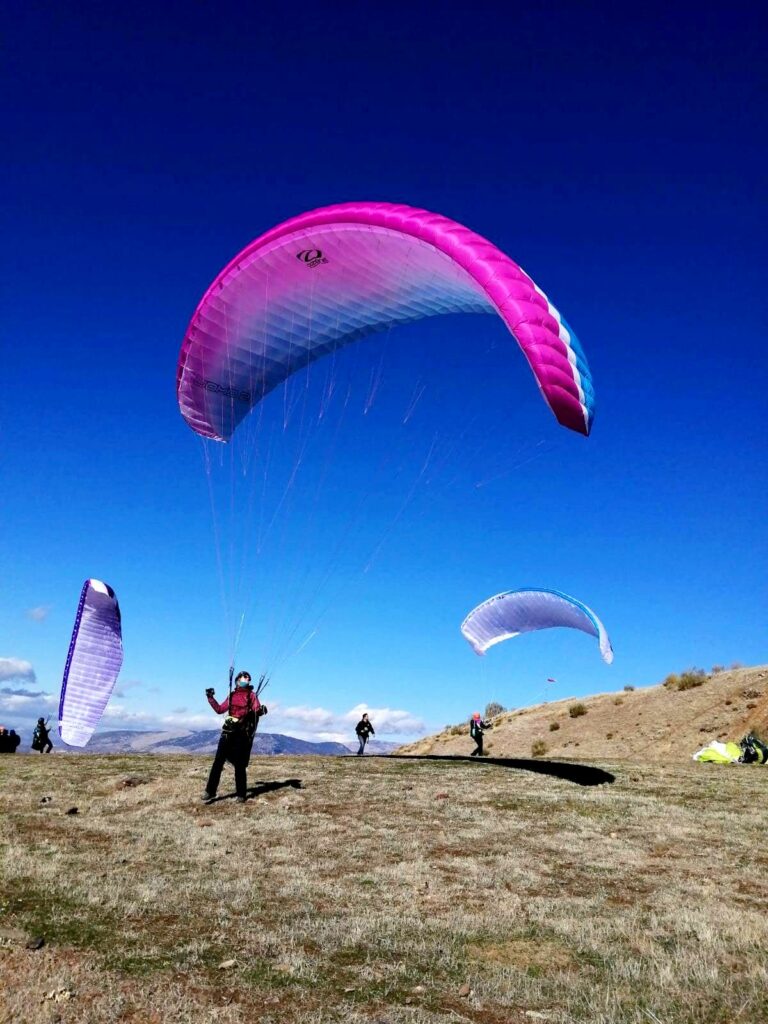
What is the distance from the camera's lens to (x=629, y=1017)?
4895 mm

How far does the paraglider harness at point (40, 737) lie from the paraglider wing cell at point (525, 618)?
15165 millimetres

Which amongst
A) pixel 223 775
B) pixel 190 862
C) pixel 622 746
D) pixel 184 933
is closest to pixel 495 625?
pixel 622 746

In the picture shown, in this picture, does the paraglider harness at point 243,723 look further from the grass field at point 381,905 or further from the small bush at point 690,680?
the small bush at point 690,680

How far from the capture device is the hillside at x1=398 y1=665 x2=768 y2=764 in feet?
97.2

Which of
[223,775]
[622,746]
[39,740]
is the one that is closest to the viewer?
[223,775]

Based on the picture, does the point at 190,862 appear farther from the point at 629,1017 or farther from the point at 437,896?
the point at 629,1017

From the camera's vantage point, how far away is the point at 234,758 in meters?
12.5

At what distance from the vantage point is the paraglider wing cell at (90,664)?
79.0ft

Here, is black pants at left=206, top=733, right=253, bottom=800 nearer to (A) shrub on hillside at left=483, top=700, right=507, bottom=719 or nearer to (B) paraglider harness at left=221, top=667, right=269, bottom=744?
(B) paraglider harness at left=221, top=667, right=269, bottom=744

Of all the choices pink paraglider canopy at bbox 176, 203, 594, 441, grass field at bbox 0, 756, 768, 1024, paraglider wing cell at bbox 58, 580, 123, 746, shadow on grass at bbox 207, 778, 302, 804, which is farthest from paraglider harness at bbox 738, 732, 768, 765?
paraglider wing cell at bbox 58, 580, 123, 746

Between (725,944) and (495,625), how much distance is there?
20.4m

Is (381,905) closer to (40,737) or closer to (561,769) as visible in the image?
(561,769)

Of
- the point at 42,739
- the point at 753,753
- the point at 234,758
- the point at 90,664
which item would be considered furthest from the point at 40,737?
the point at 753,753

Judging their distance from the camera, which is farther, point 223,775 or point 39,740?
point 39,740
